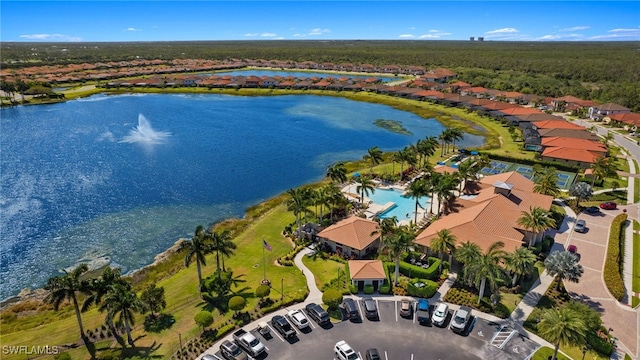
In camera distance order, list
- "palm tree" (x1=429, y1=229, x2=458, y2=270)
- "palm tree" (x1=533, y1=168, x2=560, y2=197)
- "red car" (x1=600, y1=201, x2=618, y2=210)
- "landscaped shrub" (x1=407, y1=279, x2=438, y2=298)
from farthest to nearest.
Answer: "red car" (x1=600, y1=201, x2=618, y2=210) < "palm tree" (x1=533, y1=168, x2=560, y2=197) < "palm tree" (x1=429, y1=229, x2=458, y2=270) < "landscaped shrub" (x1=407, y1=279, x2=438, y2=298)

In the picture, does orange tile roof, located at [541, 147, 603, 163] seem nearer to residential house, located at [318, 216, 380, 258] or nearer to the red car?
the red car

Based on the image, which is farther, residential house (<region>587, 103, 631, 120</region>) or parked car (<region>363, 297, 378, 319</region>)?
residential house (<region>587, 103, 631, 120</region>)

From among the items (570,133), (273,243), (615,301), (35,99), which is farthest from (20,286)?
(35,99)

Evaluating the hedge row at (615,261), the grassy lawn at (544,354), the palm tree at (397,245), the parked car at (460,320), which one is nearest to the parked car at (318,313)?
the palm tree at (397,245)

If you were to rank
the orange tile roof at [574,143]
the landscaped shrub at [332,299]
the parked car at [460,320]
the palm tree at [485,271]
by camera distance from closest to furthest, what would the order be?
the parked car at [460,320] < the palm tree at [485,271] < the landscaped shrub at [332,299] < the orange tile roof at [574,143]

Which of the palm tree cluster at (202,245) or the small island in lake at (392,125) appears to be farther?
the small island in lake at (392,125)

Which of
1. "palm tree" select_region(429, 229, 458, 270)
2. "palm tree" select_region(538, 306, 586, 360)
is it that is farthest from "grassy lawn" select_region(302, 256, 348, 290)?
"palm tree" select_region(538, 306, 586, 360)

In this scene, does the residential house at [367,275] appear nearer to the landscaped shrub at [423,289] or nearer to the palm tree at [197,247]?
the landscaped shrub at [423,289]
